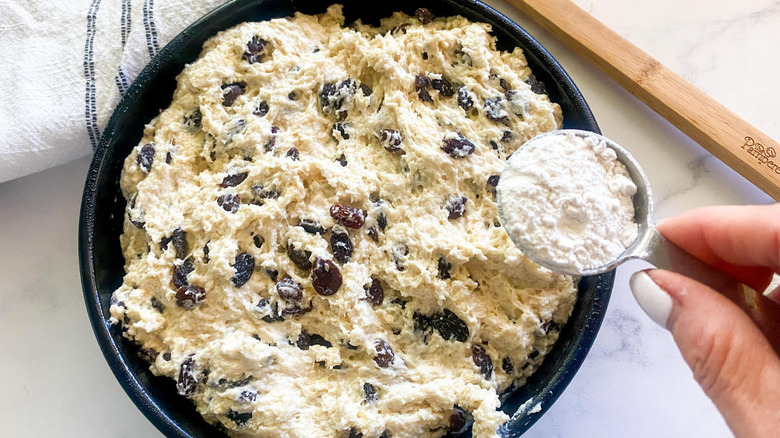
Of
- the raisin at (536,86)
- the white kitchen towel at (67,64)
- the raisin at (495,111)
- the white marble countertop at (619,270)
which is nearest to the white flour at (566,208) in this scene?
the raisin at (495,111)

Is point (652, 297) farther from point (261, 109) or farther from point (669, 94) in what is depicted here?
point (261, 109)

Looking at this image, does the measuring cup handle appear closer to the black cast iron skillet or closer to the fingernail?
the fingernail

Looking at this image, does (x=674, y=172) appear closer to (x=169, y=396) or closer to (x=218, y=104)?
(x=218, y=104)

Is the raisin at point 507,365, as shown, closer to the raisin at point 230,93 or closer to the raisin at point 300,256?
the raisin at point 300,256

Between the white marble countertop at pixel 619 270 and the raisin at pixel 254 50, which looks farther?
the white marble countertop at pixel 619 270

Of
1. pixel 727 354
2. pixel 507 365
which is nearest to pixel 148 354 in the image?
pixel 507 365

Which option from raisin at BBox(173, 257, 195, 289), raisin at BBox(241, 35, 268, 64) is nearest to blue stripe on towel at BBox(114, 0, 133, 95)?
raisin at BBox(241, 35, 268, 64)
